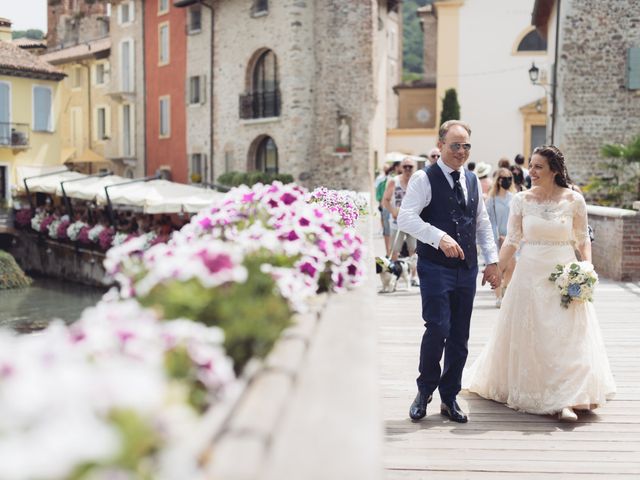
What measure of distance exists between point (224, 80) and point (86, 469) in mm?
35420

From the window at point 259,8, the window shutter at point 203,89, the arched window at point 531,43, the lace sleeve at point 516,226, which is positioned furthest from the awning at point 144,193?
the arched window at point 531,43

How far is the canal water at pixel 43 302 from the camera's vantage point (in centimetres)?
2191

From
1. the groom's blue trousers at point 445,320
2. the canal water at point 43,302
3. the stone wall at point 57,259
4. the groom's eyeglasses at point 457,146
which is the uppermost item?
the groom's eyeglasses at point 457,146

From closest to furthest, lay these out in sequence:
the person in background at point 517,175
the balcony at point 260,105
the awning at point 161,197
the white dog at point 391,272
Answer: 1. the white dog at point 391,272
2. the person in background at point 517,175
3. the awning at point 161,197
4. the balcony at point 260,105

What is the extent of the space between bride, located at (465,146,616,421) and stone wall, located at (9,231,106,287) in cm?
2141

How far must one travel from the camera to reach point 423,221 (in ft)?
18.6

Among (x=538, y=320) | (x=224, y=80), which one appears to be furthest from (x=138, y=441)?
(x=224, y=80)

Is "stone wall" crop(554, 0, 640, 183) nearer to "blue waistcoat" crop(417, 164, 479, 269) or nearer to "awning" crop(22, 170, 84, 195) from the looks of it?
"awning" crop(22, 170, 84, 195)

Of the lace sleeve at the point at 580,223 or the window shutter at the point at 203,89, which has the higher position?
the window shutter at the point at 203,89

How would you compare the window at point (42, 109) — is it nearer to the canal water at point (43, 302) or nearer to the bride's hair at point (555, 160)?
the canal water at point (43, 302)

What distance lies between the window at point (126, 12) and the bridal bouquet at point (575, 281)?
130 ft

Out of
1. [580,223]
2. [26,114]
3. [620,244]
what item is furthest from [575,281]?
[26,114]

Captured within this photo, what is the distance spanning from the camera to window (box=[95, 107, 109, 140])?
150ft

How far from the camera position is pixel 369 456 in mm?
Result: 1721
